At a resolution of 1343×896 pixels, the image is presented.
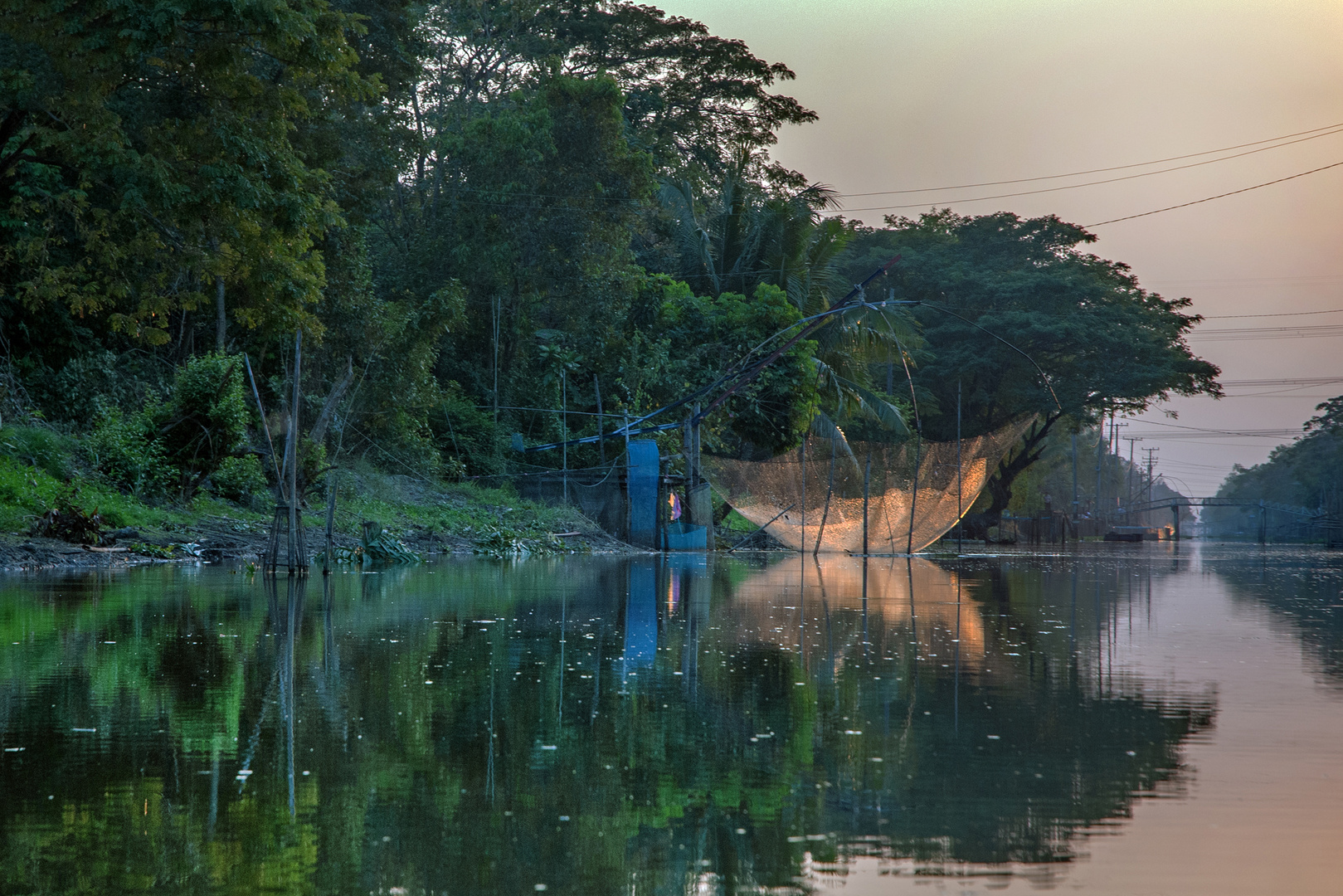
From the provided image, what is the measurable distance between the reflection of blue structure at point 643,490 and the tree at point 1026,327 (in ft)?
53.2

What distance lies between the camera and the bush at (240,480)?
1608 cm

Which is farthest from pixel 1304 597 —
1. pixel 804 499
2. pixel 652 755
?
pixel 652 755

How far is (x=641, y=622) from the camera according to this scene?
7855 millimetres

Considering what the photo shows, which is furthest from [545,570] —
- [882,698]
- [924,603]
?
[882,698]

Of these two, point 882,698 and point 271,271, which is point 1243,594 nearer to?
point 882,698

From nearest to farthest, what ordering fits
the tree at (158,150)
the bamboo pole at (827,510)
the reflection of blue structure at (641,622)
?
1. the reflection of blue structure at (641,622)
2. the tree at (158,150)
3. the bamboo pole at (827,510)

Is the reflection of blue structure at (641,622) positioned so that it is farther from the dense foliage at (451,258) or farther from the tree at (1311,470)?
the tree at (1311,470)

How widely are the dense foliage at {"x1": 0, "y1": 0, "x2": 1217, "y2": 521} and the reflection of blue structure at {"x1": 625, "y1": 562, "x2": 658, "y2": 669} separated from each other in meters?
4.99

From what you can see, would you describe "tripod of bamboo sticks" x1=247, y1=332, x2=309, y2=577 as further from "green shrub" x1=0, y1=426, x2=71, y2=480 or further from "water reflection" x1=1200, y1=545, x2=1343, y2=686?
"water reflection" x1=1200, y1=545, x2=1343, y2=686

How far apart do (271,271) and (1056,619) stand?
880cm

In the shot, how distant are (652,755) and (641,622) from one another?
4118 millimetres

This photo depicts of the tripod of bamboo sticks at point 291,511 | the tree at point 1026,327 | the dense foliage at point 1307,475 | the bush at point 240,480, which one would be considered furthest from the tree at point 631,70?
the dense foliage at point 1307,475

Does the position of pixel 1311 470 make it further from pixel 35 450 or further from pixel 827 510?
pixel 35 450

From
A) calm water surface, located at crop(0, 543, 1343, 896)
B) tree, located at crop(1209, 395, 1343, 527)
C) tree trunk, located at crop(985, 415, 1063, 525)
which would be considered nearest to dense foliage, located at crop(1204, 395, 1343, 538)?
tree, located at crop(1209, 395, 1343, 527)
